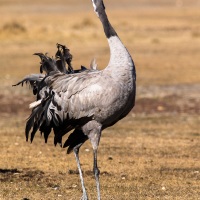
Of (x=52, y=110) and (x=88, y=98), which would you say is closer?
(x=88, y=98)

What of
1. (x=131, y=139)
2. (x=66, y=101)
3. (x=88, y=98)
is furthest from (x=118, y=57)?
(x=131, y=139)

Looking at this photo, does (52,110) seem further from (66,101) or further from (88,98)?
(88,98)

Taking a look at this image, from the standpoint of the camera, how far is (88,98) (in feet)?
32.7

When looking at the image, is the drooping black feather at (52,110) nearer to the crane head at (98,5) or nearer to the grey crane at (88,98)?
the grey crane at (88,98)

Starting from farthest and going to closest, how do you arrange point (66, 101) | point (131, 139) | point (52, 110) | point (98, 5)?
1. point (131, 139)
2. point (98, 5)
3. point (52, 110)
4. point (66, 101)

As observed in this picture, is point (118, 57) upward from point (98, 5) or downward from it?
downward

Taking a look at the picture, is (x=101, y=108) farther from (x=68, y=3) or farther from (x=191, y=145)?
(x=68, y=3)

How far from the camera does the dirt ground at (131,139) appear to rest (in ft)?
37.4

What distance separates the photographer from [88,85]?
32.7 feet

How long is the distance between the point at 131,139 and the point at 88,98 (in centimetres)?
663

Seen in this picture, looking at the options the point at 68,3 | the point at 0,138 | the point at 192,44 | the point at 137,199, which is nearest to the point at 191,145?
the point at 0,138

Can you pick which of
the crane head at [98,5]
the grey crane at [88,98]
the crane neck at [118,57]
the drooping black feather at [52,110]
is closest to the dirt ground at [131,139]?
the drooping black feather at [52,110]

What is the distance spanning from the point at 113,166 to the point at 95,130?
3.27 meters

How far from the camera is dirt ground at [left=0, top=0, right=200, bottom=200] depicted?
37.4ft
